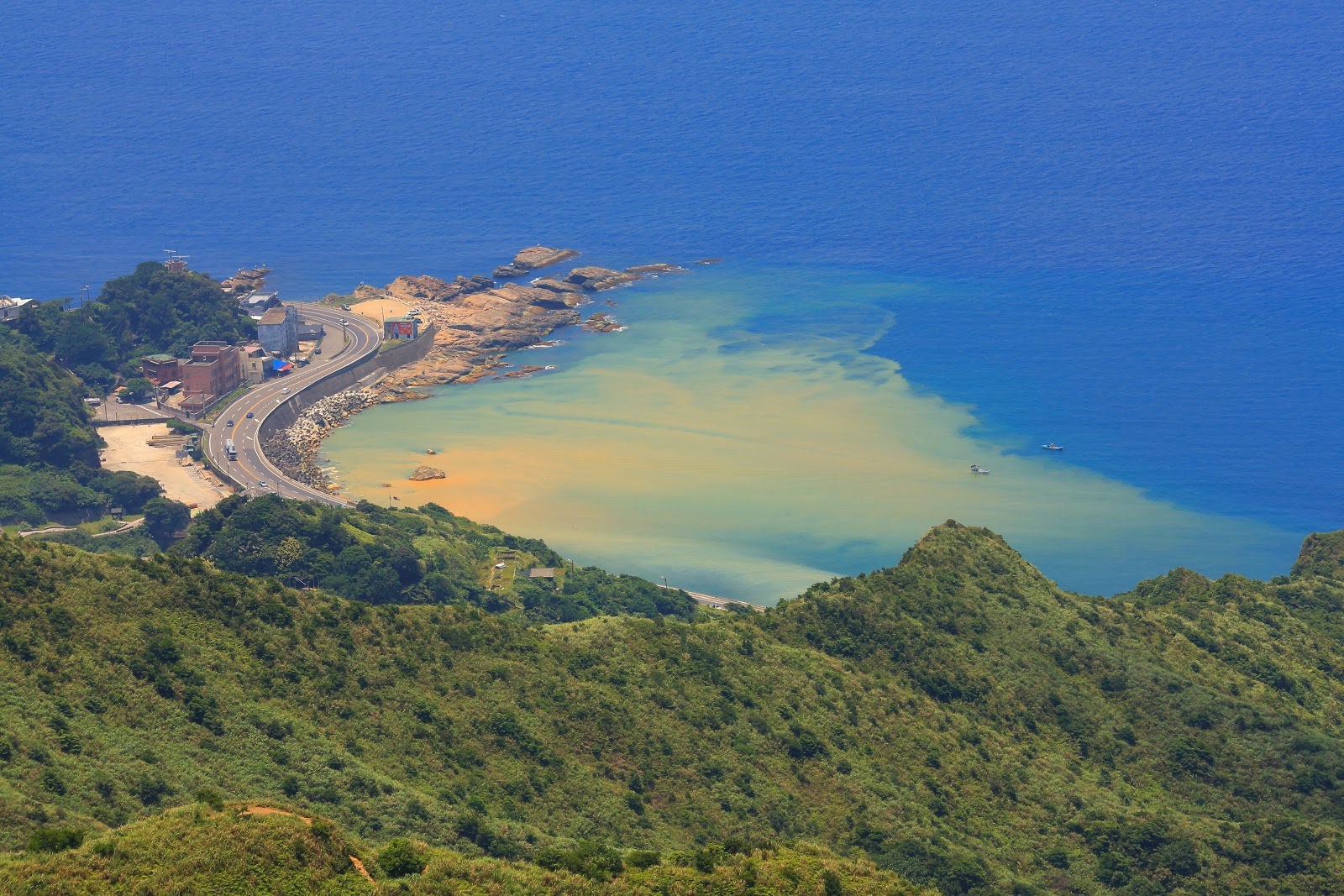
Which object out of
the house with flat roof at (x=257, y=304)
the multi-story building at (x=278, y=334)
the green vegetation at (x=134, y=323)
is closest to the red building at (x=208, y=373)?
the green vegetation at (x=134, y=323)

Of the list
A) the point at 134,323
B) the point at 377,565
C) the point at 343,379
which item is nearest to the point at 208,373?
the point at 343,379

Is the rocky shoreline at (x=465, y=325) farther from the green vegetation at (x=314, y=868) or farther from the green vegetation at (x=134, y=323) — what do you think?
the green vegetation at (x=314, y=868)

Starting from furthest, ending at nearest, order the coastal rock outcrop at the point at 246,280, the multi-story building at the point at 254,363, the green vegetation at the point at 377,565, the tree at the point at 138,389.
Result: the coastal rock outcrop at the point at 246,280, the multi-story building at the point at 254,363, the tree at the point at 138,389, the green vegetation at the point at 377,565

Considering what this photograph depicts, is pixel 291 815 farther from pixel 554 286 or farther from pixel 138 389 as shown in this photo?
pixel 554 286

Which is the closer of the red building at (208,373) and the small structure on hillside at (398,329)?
the red building at (208,373)

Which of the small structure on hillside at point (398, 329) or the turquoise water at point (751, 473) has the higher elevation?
the small structure on hillside at point (398, 329)

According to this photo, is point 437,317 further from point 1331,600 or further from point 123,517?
point 1331,600
